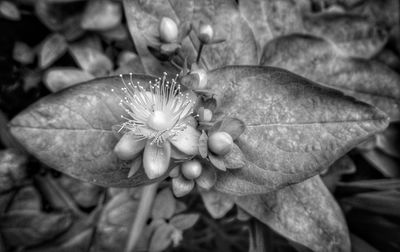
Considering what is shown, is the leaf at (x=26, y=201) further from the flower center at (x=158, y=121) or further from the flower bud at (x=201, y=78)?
the flower bud at (x=201, y=78)

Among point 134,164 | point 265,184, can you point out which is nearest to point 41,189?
point 134,164

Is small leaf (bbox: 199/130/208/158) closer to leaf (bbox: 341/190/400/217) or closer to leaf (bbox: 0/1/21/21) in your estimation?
leaf (bbox: 341/190/400/217)

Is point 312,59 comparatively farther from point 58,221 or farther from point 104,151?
point 58,221

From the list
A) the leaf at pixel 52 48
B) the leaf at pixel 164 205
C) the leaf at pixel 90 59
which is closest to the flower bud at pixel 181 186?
the leaf at pixel 164 205

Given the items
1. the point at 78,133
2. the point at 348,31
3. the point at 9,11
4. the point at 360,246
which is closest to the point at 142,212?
the point at 78,133

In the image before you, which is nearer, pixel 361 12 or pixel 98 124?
pixel 98 124

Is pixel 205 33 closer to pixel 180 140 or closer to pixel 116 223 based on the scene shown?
pixel 180 140

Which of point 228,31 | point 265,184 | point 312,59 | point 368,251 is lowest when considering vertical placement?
point 368,251

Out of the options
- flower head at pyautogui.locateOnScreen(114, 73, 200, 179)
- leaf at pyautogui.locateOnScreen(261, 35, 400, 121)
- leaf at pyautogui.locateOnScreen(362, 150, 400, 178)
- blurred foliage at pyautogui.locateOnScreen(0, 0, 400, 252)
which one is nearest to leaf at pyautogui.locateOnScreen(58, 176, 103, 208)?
blurred foliage at pyautogui.locateOnScreen(0, 0, 400, 252)
